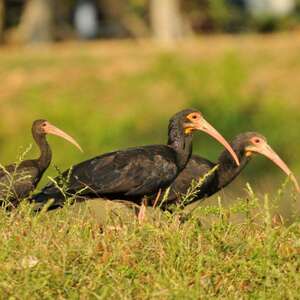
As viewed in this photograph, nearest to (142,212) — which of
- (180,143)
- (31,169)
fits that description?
(180,143)

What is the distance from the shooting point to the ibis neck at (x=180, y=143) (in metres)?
12.7

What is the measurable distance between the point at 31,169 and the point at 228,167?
6.80 ft

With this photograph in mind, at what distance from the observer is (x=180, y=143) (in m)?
12.8

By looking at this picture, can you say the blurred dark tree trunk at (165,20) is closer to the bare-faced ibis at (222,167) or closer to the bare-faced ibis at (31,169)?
the bare-faced ibis at (222,167)

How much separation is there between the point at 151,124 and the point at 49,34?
11.7 metres

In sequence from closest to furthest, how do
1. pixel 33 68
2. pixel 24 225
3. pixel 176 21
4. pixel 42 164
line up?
1. pixel 24 225
2. pixel 42 164
3. pixel 33 68
4. pixel 176 21

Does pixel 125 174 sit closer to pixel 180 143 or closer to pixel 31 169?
pixel 180 143

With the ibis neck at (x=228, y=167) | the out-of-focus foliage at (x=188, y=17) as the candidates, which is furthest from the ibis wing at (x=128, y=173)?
the out-of-focus foliage at (x=188, y=17)

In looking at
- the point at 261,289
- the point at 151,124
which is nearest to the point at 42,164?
the point at 261,289

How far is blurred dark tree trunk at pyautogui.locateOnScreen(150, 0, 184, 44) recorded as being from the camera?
37.8 meters

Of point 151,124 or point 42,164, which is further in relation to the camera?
point 151,124

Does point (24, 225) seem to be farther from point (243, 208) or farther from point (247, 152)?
point (247, 152)

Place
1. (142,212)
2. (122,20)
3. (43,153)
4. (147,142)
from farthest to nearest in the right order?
(122,20) → (147,142) → (43,153) → (142,212)

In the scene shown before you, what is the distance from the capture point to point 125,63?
3142 centimetres
